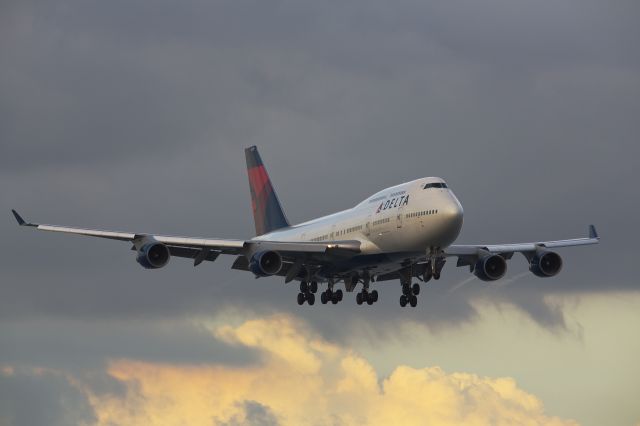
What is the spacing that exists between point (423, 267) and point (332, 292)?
7.71 meters

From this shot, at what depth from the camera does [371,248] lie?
324 feet

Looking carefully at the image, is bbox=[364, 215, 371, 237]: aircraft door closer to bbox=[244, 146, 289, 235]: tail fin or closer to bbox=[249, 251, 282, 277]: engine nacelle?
bbox=[249, 251, 282, 277]: engine nacelle

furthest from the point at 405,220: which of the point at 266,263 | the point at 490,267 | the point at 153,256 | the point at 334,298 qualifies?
the point at 153,256

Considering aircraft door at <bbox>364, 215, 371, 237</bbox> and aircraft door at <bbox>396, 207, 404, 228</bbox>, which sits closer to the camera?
aircraft door at <bbox>396, 207, 404, 228</bbox>

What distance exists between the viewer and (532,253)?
109 m

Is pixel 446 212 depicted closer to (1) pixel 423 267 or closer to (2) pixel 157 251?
(1) pixel 423 267

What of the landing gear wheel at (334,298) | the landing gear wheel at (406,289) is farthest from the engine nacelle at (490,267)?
the landing gear wheel at (334,298)

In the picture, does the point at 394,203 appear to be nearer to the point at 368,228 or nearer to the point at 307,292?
the point at 368,228

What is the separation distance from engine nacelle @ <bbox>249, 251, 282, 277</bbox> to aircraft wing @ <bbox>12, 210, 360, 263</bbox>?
606mm

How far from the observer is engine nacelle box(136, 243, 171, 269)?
9888cm

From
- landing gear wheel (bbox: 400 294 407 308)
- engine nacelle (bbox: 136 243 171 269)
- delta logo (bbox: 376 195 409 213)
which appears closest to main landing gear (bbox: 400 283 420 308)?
landing gear wheel (bbox: 400 294 407 308)

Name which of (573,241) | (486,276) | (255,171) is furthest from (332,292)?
(255,171)

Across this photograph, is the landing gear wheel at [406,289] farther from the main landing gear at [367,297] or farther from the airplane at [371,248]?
the main landing gear at [367,297]

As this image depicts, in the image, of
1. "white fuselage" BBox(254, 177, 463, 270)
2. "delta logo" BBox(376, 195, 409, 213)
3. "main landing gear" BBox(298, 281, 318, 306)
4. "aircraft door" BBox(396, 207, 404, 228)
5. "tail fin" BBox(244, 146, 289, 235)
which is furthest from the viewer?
"tail fin" BBox(244, 146, 289, 235)
